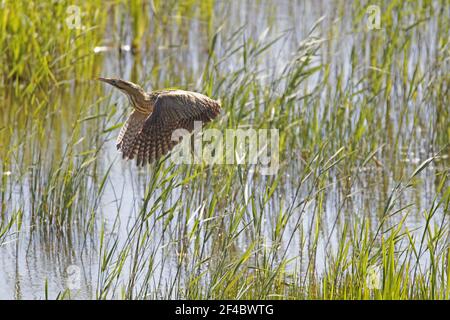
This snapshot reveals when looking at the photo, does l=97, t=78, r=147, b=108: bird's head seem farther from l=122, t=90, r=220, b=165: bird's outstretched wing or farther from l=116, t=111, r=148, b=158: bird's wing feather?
l=122, t=90, r=220, b=165: bird's outstretched wing

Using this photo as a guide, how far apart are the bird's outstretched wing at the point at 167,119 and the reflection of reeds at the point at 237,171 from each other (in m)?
0.17

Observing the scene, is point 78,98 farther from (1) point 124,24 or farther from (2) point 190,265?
(2) point 190,265

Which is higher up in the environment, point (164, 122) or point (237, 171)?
point (164, 122)

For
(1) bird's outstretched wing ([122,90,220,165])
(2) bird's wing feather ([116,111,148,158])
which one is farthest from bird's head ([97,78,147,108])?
(1) bird's outstretched wing ([122,90,220,165])

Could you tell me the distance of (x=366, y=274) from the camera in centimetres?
486

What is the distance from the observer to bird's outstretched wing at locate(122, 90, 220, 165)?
5699 mm

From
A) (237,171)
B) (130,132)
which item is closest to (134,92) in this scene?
(130,132)

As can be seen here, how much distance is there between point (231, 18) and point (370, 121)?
3.30 meters

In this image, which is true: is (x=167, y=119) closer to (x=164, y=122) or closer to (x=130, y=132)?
(x=164, y=122)

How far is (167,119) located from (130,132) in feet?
0.90

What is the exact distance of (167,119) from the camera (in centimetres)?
581

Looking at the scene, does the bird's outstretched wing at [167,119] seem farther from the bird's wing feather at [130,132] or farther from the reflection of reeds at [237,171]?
the reflection of reeds at [237,171]

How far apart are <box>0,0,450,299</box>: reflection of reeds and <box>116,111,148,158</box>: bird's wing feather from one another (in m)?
0.10
